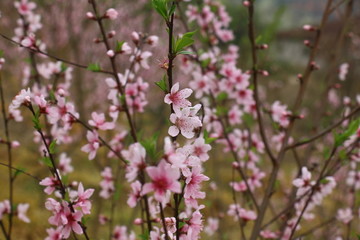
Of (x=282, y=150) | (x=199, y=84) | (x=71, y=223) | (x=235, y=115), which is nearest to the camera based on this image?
(x=71, y=223)

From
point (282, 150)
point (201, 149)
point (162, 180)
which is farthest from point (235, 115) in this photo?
point (162, 180)

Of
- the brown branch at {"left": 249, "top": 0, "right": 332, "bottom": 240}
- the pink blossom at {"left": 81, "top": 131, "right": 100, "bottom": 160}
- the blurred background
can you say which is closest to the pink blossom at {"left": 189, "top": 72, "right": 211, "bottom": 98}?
the brown branch at {"left": 249, "top": 0, "right": 332, "bottom": 240}

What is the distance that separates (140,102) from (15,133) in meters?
6.01

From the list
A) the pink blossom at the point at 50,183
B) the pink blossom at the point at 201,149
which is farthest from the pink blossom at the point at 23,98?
the pink blossom at the point at 201,149

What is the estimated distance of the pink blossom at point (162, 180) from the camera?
852 mm

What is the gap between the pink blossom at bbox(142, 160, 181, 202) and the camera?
2.80 ft

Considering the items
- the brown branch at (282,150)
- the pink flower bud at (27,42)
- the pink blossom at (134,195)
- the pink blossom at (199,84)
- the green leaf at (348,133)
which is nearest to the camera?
the pink blossom at (134,195)

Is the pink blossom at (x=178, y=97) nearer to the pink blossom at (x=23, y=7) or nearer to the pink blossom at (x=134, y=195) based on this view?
the pink blossom at (x=134, y=195)

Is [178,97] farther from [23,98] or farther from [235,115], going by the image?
[235,115]

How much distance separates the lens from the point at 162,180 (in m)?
0.88

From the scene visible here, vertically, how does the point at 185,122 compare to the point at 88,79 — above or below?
below

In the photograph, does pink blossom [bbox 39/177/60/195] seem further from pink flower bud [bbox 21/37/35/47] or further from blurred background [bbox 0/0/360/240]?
blurred background [bbox 0/0/360/240]

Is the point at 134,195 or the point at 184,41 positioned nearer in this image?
the point at 184,41

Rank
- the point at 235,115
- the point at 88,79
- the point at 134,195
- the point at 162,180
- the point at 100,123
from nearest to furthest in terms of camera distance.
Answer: the point at 162,180 < the point at 134,195 < the point at 100,123 < the point at 235,115 < the point at 88,79
